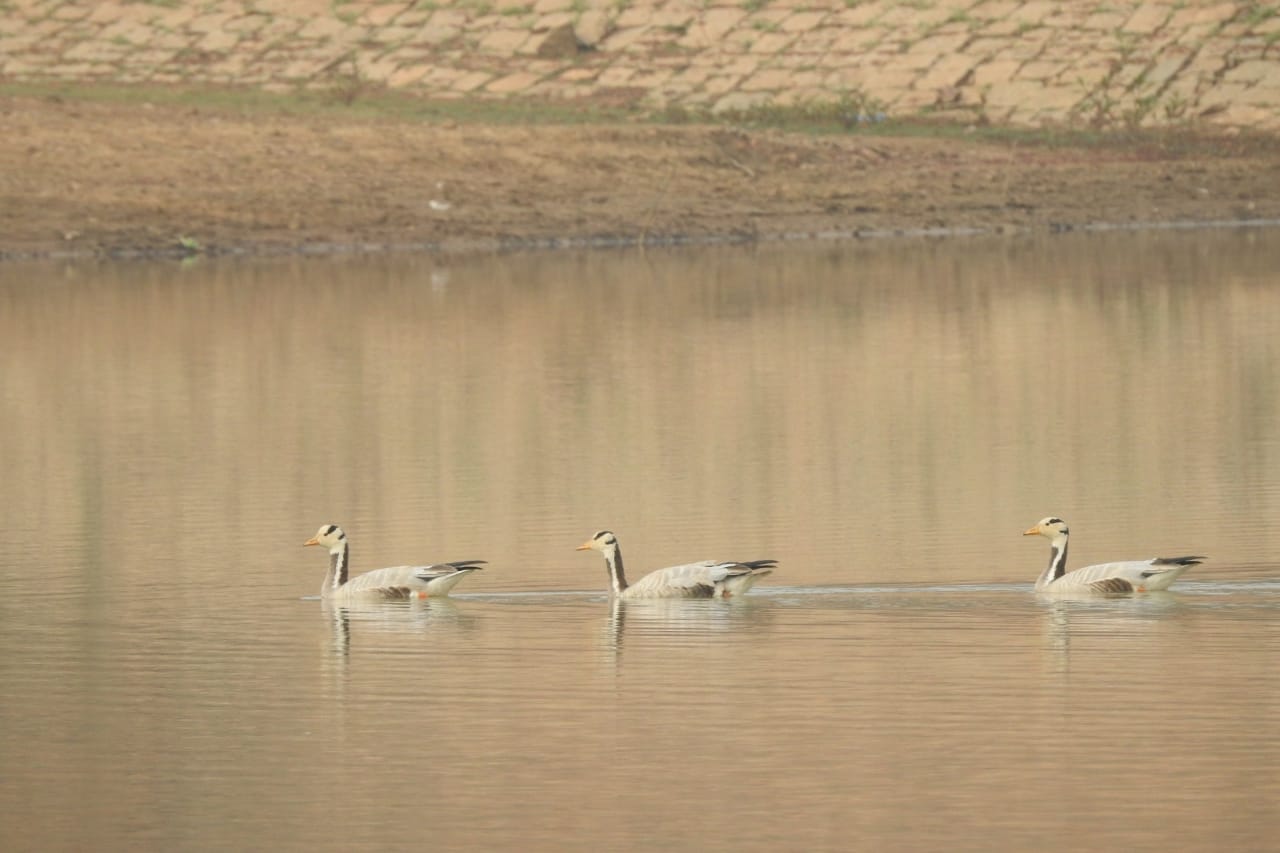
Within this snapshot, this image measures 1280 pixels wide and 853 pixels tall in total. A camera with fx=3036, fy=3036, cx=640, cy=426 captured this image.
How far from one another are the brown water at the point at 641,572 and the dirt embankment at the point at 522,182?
771 cm

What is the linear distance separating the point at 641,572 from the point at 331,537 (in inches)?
61.9

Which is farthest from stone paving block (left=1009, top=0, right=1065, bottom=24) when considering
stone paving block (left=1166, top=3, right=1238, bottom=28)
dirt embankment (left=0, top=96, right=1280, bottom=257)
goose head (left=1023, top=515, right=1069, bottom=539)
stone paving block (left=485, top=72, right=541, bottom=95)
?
goose head (left=1023, top=515, right=1069, bottom=539)

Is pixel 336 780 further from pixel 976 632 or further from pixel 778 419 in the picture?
pixel 778 419

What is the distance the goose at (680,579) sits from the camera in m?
14.4

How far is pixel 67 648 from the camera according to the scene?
44.4 feet

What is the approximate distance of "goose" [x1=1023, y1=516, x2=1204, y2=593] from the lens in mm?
14023

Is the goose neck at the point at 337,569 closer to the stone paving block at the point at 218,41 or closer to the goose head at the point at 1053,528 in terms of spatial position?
the goose head at the point at 1053,528

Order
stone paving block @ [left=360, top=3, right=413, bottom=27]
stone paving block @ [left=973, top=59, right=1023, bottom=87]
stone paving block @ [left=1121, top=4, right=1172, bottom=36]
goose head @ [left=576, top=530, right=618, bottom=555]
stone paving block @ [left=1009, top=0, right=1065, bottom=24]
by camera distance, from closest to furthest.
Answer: goose head @ [left=576, top=530, right=618, bottom=555], stone paving block @ [left=973, top=59, right=1023, bottom=87], stone paving block @ [left=1121, top=4, right=1172, bottom=36], stone paving block @ [left=1009, top=0, right=1065, bottom=24], stone paving block @ [left=360, top=3, right=413, bottom=27]

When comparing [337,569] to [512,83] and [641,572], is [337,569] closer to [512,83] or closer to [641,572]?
[641,572]

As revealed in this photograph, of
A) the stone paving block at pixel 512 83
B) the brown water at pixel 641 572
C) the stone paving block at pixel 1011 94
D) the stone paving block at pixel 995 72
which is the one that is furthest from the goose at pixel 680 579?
the stone paving block at pixel 512 83

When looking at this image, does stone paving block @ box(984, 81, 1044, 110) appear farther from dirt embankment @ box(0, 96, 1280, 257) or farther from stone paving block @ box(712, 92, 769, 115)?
stone paving block @ box(712, 92, 769, 115)

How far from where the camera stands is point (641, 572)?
15.3 metres

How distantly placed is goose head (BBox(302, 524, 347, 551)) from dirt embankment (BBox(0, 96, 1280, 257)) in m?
22.7

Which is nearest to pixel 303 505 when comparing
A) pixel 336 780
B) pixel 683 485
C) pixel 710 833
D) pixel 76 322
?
pixel 683 485
